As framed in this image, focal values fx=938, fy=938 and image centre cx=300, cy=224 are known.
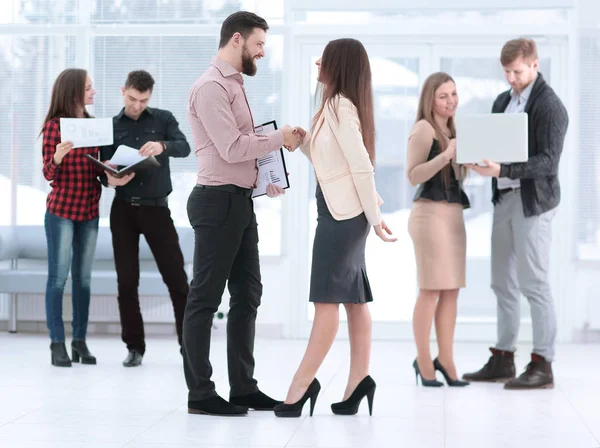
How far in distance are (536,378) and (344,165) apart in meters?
1.61

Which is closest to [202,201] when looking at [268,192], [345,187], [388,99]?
[268,192]

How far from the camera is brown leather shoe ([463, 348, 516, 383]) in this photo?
4633 mm

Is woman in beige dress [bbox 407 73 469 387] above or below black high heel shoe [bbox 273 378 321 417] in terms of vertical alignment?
above

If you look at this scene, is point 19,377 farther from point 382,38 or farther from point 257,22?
point 382,38

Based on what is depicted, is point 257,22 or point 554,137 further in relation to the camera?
point 554,137

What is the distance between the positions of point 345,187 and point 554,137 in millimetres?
1433

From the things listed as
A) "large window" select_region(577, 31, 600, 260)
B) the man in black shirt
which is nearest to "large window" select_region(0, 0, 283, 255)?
the man in black shirt

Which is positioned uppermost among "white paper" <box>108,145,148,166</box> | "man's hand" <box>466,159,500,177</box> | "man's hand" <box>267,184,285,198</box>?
"white paper" <box>108,145,148,166</box>

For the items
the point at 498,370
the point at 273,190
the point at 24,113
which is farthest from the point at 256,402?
the point at 24,113

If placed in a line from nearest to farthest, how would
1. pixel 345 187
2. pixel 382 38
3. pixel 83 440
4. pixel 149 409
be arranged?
pixel 83 440 < pixel 345 187 < pixel 149 409 < pixel 382 38

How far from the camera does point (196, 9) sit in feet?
21.6

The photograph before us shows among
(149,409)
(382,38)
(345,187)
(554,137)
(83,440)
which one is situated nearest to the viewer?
(83,440)

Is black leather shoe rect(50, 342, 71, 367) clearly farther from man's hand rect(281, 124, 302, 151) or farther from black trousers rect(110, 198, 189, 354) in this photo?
man's hand rect(281, 124, 302, 151)

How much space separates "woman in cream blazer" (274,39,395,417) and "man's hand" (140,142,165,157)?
134cm
